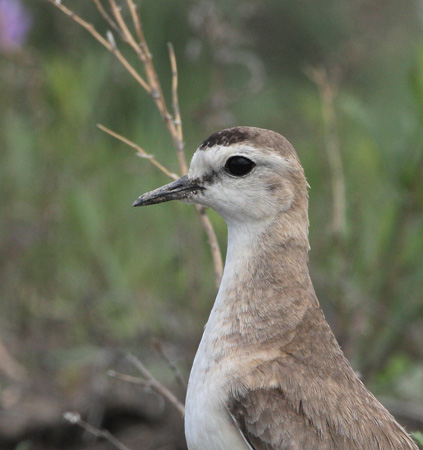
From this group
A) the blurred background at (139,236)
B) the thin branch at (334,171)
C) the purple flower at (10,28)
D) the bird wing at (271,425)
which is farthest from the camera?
the purple flower at (10,28)

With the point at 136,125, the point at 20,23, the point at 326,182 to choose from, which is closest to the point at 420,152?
the point at 326,182

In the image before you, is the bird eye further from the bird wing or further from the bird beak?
the bird wing

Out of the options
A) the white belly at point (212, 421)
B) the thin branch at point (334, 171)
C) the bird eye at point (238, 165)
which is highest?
the thin branch at point (334, 171)

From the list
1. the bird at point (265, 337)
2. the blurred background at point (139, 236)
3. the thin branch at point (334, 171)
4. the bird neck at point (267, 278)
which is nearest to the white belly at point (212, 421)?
the bird at point (265, 337)

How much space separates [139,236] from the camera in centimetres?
598

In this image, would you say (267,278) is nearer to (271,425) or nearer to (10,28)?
(271,425)

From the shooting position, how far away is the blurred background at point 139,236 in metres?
4.96

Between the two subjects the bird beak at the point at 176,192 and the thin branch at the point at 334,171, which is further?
the thin branch at the point at 334,171

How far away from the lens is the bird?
3.12 m

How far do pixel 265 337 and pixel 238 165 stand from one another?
24.9 inches

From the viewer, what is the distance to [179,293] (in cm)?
529

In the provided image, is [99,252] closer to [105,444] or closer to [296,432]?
[105,444]

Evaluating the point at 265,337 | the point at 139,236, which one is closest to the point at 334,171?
the point at 139,236

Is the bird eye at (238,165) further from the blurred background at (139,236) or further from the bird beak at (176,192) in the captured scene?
the blurred background at (139,236)
